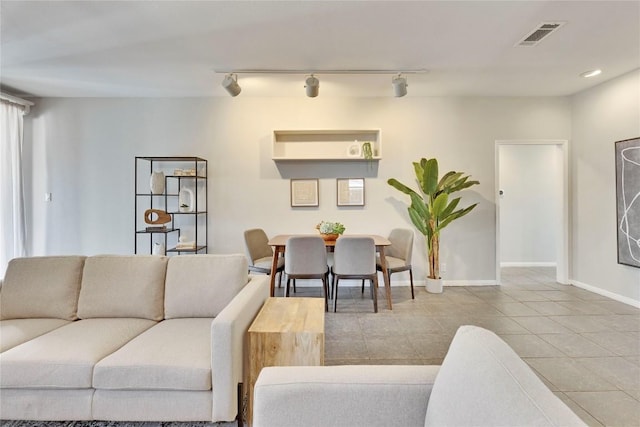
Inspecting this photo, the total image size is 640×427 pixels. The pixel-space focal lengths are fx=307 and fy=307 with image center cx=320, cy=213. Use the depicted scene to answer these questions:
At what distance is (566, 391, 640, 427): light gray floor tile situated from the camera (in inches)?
66.9

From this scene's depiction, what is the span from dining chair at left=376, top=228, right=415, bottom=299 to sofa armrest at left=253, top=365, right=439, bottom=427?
2.58 metres

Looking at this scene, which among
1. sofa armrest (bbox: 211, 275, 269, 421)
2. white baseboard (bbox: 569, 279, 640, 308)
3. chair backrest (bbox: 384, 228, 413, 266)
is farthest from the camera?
chair backrest (bbox: 384, 228, 413, 266)

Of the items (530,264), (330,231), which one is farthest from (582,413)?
(530,264)

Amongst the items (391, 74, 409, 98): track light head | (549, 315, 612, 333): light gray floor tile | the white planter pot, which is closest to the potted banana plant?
the white planter pot

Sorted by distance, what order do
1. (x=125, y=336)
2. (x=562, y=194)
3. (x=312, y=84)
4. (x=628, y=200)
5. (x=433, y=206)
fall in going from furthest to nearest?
(x=562, y=194), (x=433, y=206), (x=628, y=200), (x=312, y=84), (x=125, y=336)

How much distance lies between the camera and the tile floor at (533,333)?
197 centimetres

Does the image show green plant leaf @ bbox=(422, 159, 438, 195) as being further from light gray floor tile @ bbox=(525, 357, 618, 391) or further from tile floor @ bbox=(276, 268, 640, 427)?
light gray floor tile @ bbox=(525, 357, 618, 391)

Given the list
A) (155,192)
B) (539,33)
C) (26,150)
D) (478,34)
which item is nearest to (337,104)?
(478,34)

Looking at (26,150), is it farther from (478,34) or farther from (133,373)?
(478,34)

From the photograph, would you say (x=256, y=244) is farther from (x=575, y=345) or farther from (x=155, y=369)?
(x=575, y=345)

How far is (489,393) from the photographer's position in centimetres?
71

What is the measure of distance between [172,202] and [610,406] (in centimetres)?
475

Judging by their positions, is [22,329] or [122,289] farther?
[122,289]

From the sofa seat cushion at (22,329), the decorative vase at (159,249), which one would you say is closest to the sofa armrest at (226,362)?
the sofa seat cushion at (22,329)
